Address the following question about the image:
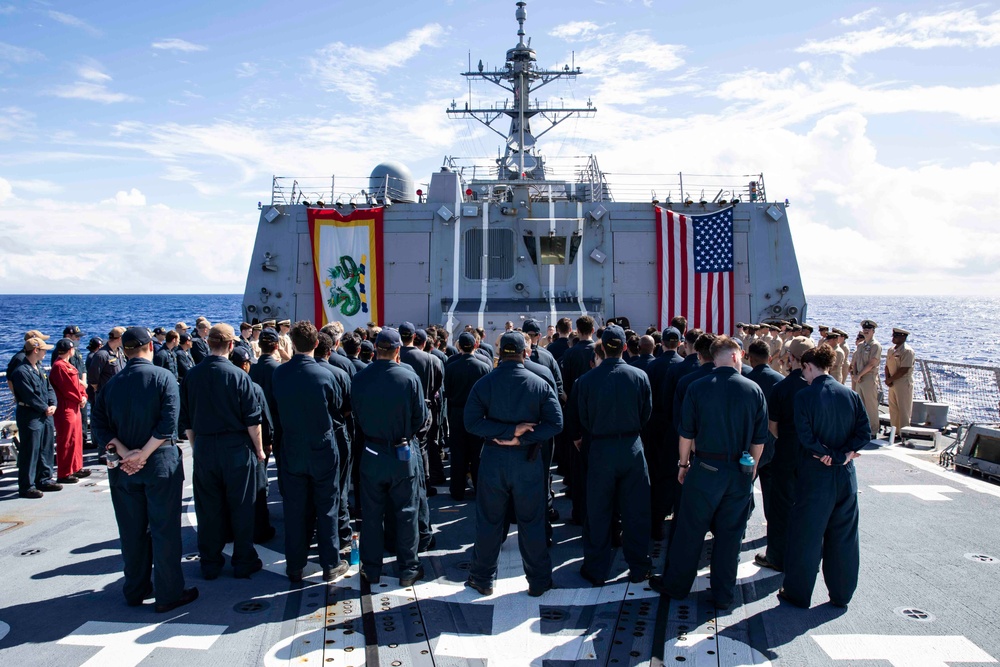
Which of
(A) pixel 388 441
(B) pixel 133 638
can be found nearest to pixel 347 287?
(A) pixel 388 441

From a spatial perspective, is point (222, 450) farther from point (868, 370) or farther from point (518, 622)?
point (868, 370)

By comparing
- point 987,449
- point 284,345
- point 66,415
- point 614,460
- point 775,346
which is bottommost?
point 987,449

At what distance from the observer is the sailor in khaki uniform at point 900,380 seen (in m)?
9.88

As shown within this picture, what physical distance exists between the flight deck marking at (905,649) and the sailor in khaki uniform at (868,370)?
6561mm

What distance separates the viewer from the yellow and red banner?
1359cm

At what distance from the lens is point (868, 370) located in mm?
10023

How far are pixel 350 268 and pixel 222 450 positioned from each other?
875 cm

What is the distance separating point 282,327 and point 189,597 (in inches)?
208

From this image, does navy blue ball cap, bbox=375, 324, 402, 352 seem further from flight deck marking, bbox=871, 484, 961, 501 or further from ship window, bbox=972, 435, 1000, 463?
ship window, bbox=972, 435, 1000, 463

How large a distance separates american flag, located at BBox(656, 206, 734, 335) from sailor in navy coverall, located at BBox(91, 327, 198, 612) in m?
10.5

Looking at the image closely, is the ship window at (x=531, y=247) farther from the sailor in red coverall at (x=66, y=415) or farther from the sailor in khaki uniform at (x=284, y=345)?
the sailor in red coverall at (x=66, y=415)

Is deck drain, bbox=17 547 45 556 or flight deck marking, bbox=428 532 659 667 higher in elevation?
deck drain, bbox=17 547 45 556

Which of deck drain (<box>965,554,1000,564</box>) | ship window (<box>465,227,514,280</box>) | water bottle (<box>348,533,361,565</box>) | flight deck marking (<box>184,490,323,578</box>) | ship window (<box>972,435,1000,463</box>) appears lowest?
flight deck marking (<box>184,490,323,578</box>)

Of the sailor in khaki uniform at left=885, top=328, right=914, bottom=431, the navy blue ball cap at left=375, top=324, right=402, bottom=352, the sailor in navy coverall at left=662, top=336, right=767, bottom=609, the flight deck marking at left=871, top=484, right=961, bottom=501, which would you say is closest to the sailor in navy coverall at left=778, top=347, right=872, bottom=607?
the sailor in navy coverall at left=662, top=336, right=767, bottom=609
